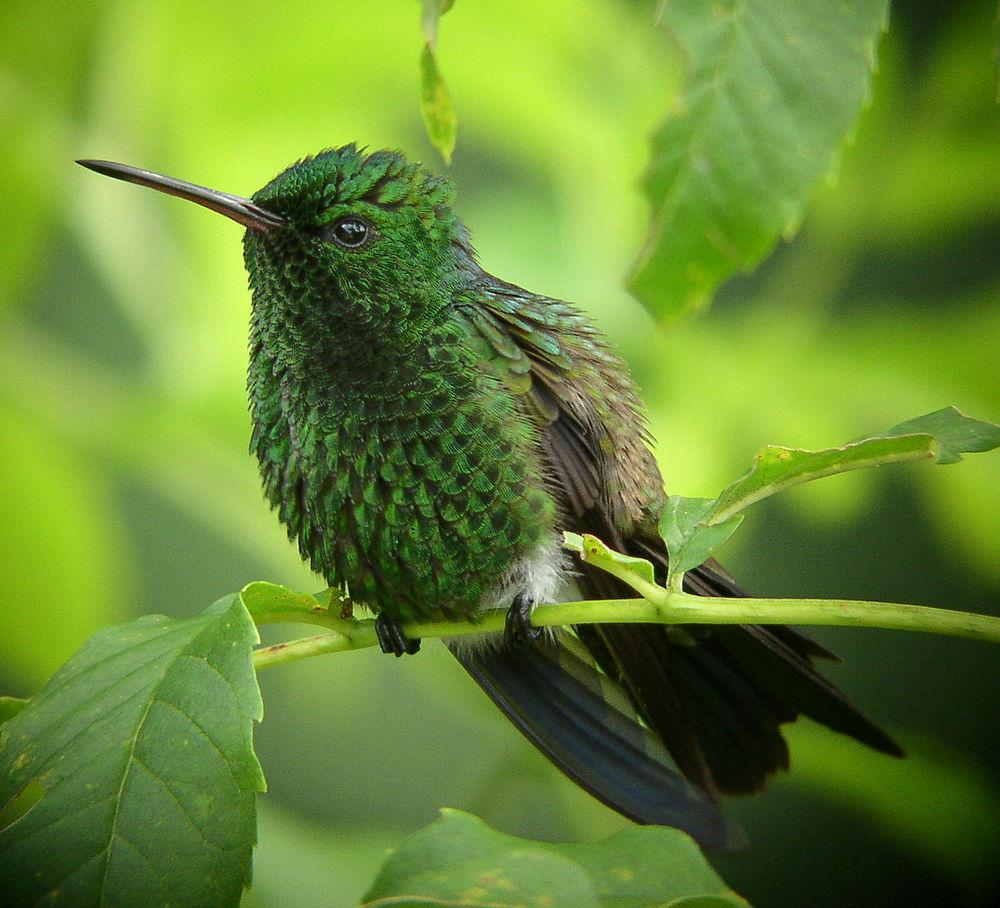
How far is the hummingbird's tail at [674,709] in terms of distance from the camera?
1620mm

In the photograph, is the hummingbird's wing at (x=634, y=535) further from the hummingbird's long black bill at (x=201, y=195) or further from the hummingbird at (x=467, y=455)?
the hummingbird's long black bill at (x=201, y=195)

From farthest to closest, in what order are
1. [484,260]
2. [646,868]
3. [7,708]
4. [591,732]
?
1. [484,260]
2. [591,732]
3. [7,708]
4. [646,868]

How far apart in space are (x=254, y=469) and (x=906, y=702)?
10.0 ft

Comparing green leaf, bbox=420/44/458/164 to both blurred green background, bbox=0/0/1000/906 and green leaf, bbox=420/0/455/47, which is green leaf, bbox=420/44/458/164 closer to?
green leaf, bbox=420/0/455/47

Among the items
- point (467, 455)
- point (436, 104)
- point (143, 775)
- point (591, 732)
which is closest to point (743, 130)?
point (436, 104)

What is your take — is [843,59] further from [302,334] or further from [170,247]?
[170,247]

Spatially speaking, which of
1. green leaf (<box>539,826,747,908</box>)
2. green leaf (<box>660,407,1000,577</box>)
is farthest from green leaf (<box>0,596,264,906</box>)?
green leaf (<box>660,407,1000,577</box>)

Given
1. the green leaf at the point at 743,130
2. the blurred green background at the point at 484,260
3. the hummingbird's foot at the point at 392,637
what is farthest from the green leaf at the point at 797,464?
the blurred green background at the point at 484,260

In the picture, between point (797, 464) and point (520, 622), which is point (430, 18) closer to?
point (797, 464)

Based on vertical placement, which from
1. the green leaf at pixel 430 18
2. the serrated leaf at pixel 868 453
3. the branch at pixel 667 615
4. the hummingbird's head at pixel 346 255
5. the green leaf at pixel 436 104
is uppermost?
the green leaf at pixel 430 18

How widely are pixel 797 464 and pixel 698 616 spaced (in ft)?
0.62

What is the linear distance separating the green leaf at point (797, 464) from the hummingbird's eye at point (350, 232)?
0.70 meters

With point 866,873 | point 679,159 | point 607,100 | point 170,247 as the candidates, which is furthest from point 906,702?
point 679,159

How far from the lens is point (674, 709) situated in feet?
5.61
